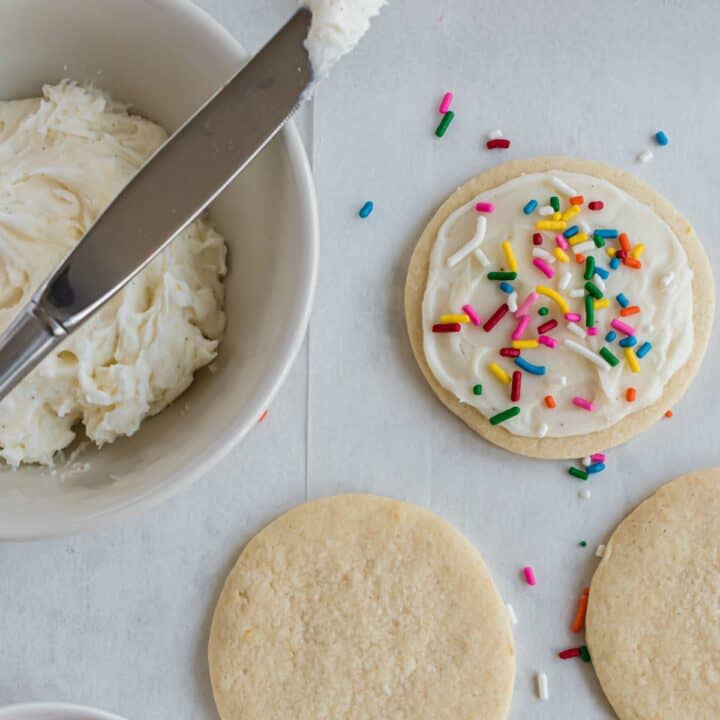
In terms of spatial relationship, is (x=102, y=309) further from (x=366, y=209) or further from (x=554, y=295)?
(x=554, y=295)

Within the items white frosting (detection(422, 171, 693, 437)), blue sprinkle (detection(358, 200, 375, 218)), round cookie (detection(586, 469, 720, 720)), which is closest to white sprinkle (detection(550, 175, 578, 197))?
white frosting (detection(422, 171, 693, 437))

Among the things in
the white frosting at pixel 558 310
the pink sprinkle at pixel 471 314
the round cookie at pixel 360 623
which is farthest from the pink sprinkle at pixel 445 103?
the round cookie at pixel 360 623

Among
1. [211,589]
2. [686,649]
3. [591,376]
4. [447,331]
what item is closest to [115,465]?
[211,589]

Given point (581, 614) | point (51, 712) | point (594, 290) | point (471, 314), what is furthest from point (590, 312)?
point (51, 712)

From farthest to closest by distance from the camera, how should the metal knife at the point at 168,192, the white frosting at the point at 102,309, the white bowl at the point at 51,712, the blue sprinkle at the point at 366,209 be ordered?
the blue sprinkle at the point at 366,209, the white bowl at the point at 51,712, the white frosting at the point at 102,309, the metal knife at the point at 168,192

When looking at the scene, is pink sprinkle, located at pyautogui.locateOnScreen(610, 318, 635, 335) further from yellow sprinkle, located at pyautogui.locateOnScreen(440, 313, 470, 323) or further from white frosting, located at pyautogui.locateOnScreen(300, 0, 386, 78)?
white frosting, located at pyautogui.locateOnScreen(300, 0, 386, 78)

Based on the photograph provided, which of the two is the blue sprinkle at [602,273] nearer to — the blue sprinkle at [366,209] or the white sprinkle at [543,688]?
the blue sprinkle at [366,209]
